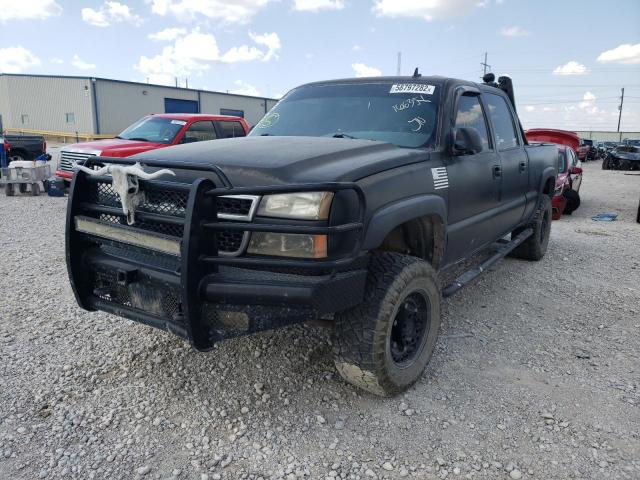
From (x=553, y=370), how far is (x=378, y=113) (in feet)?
6.99

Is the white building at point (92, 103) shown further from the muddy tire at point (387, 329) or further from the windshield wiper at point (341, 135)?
the muddy tire at point (387, 329)

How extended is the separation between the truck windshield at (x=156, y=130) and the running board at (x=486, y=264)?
6.61m

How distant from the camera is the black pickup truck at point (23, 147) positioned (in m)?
13.6

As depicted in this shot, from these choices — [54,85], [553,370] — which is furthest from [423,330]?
[54,85]

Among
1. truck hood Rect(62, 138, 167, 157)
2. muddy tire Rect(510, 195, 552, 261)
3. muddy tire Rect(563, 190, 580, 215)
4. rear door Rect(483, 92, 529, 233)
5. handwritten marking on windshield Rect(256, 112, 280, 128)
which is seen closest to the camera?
handwritten marking on windshield Rect(256, 112, 280, 128)

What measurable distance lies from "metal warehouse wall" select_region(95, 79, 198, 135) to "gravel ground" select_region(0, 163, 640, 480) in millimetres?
29928

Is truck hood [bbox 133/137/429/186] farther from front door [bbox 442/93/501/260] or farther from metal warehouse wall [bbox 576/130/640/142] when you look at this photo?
metal warehouse wall [bbox 576/130/640/142]

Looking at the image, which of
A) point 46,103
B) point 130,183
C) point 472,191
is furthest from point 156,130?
point 46,103

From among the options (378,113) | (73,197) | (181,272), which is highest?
(378,113)

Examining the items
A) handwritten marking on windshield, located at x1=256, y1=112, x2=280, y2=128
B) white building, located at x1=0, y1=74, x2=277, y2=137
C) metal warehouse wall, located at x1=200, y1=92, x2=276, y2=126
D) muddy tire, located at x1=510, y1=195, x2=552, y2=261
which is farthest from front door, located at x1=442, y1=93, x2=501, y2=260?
white building, located at x1=0, y1=74, x2=277, y2=137

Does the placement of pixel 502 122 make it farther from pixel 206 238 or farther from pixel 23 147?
pixel 23 147

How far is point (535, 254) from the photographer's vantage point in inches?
238

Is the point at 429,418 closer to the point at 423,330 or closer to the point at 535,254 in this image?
the point at 423,330

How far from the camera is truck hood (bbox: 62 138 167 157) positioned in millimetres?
8678
